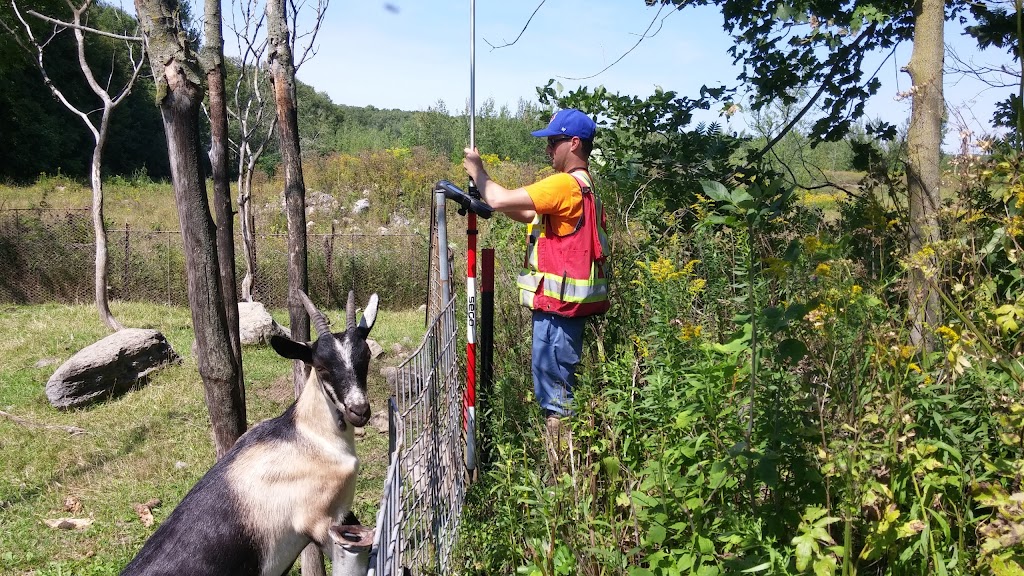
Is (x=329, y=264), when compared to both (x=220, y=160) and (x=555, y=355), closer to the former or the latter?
(x=220, y=160)

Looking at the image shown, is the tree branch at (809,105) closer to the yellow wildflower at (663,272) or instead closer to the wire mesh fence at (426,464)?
the yellow wildflower at (663,272)

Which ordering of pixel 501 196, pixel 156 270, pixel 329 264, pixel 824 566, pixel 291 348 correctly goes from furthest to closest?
pixel 156 270 < pixel 329 264 < pixel 501 196 < pixel 291 348 < pixel 824 566

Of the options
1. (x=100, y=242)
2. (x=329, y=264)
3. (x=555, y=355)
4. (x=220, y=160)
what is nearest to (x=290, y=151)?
(x=220, y=160)

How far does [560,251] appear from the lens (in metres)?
3.89

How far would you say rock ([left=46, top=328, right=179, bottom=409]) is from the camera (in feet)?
25.1

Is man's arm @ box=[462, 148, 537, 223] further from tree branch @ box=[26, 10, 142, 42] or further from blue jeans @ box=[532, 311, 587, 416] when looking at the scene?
tree branch @ box=[26, 10, 142, 42]

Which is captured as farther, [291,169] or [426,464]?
[291,169]

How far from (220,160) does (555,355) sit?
239 cm

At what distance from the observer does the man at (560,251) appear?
379 cm

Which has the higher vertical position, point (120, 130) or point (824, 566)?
point (120, 130)

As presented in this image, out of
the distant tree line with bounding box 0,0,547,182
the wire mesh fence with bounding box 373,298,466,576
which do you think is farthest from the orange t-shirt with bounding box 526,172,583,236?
the distant tree line with bounding box 0,0,547,182

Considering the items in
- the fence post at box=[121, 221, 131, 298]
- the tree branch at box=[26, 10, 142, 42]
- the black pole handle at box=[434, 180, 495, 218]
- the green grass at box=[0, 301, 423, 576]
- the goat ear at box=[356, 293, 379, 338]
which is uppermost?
the tree branch at box=[26, 10, 142, 42]

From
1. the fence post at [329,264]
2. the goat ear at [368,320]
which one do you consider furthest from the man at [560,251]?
the fence post at [329,264]

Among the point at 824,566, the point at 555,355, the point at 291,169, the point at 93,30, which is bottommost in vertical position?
the point at 824,566
